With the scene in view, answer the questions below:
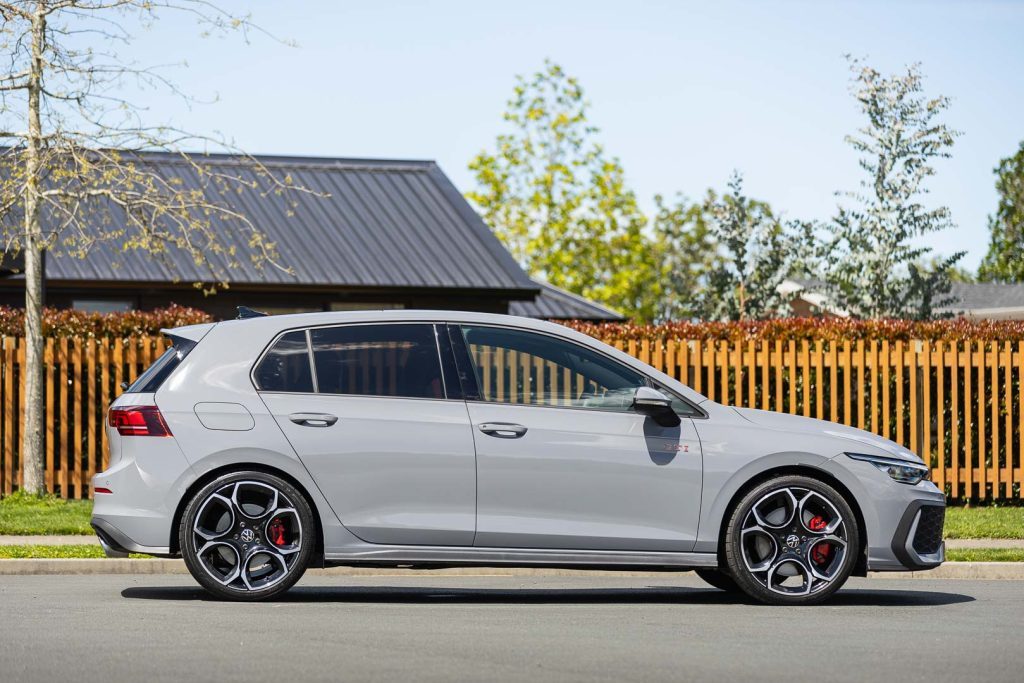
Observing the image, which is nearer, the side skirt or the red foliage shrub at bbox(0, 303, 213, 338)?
the side skirt

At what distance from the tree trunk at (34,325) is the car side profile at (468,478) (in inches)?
286

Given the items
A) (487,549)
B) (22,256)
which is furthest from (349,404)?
(22,256)

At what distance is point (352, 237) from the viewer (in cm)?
2666

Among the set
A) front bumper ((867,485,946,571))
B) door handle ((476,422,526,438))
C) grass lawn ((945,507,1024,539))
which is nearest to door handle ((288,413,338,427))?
door handle ((476,422,526,438))

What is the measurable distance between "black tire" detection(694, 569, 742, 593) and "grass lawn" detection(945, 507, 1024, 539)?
4003 millimetres

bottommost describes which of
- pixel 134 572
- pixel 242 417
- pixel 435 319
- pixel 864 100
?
pixel 134 572

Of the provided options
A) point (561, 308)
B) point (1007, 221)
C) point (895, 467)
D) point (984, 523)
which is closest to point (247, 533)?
point (895, 467)

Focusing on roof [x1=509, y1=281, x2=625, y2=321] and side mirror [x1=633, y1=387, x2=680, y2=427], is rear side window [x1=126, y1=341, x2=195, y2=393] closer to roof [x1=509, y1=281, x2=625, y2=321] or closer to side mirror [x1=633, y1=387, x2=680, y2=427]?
side mirror [x1=633, y1=387, x2=680, y2=427]

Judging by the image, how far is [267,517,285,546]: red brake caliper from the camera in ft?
28.1

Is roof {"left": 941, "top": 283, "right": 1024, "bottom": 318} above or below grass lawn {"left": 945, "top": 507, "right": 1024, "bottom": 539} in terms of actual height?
above

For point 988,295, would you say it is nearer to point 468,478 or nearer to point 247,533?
point 468,478

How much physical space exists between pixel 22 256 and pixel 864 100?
12154mm

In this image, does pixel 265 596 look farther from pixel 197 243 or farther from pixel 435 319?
pixel 197 243

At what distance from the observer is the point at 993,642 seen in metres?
7.39
